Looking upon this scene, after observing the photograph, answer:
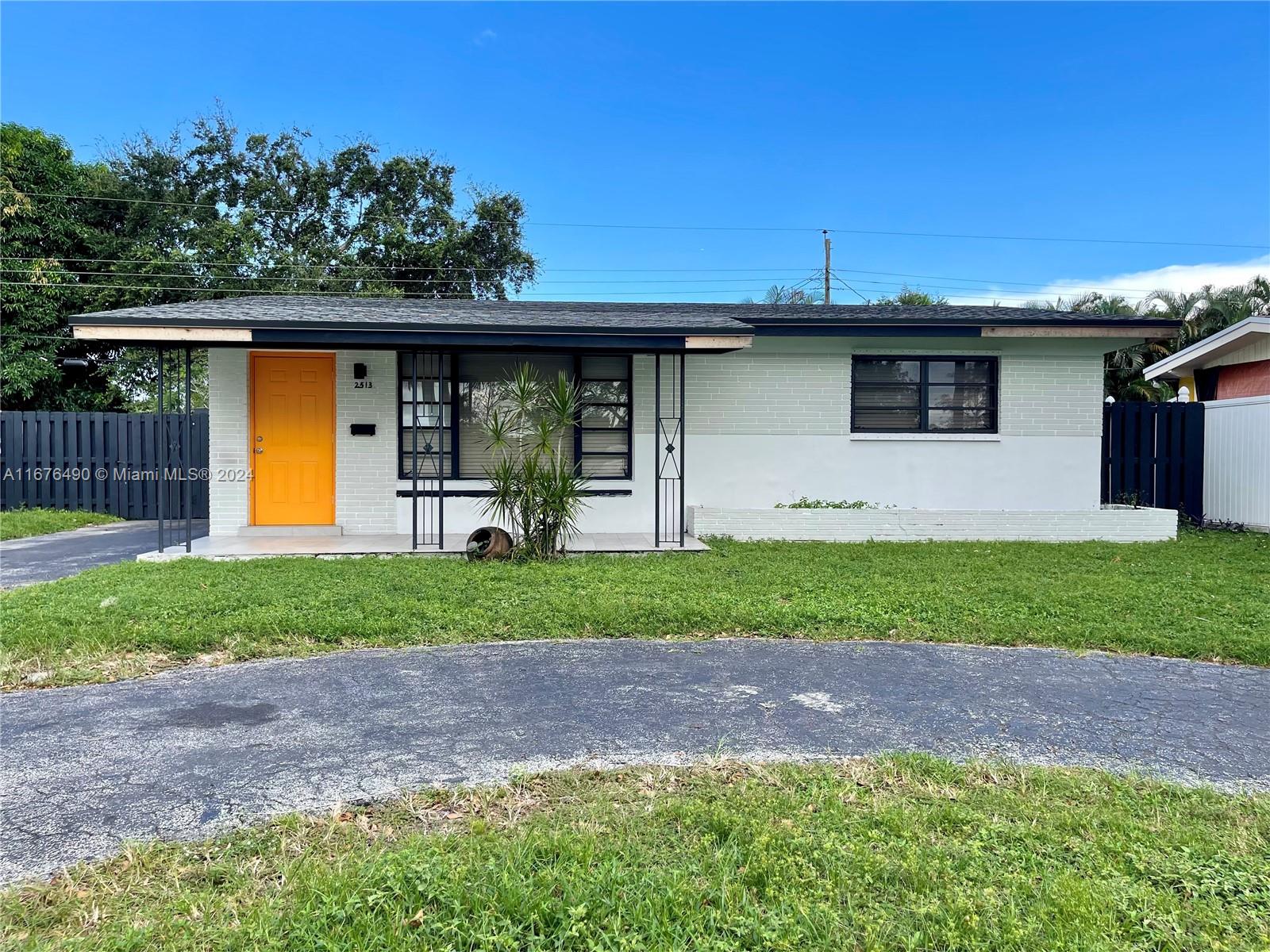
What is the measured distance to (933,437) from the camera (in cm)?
1082

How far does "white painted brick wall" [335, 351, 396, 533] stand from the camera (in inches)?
393

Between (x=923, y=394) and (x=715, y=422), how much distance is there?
2.95 meters

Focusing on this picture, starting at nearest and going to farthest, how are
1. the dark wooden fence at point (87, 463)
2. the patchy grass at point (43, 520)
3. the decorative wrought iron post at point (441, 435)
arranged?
the decorative wrought iron post at point (441, 435)
the patchy grass at point (43, 520)
the dark wooden fence at point (87, 463)

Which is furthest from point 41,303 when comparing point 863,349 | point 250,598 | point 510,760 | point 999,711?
point 999,711

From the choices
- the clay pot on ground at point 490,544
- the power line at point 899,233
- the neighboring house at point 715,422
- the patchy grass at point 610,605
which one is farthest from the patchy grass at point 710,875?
the power line at point 899,233

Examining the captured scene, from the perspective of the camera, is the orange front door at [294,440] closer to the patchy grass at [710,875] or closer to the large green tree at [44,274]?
the patchy grass at [710,875]

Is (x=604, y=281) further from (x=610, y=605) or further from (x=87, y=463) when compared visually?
(x=610, y=605)

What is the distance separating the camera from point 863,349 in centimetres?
1078

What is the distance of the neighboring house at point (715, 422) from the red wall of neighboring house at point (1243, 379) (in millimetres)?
3607

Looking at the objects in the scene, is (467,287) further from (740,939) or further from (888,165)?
(740,939)

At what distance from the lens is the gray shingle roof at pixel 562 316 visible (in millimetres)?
8441

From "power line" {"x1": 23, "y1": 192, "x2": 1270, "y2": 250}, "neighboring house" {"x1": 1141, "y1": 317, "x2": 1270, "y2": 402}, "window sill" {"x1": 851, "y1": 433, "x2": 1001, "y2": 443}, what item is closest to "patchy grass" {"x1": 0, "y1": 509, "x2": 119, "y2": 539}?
"window sill" {"x1": 851, "y1": 433, "x2": 1001, "y2": 443}

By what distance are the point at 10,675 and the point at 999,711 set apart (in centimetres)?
549

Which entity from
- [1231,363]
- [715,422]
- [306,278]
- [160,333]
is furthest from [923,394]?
[306,278]
